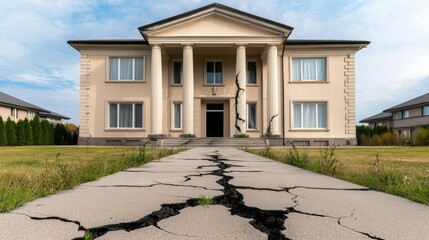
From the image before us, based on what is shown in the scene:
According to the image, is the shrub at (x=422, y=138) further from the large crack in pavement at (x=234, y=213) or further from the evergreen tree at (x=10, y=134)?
the evergreen tree at (x=10, y=134)

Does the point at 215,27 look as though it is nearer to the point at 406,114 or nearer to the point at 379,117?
the point at 406,114

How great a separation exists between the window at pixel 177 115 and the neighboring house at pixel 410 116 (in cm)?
2423

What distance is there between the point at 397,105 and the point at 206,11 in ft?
106

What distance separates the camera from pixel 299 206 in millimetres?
2557

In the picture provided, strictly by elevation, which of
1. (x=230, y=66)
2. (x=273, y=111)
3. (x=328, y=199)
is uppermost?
(x=230, y=66)

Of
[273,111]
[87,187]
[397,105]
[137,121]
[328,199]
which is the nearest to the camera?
[328,199]

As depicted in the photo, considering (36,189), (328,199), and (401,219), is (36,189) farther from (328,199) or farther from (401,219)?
(401,219)

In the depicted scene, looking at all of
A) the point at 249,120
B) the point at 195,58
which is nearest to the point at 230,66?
the point at 195,58

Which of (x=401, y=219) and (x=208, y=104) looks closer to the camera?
(x=401, y=219)

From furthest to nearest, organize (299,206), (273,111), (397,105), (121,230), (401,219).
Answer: (397,105) < (273,111) < (299,206) < (401,219) < (121,230)

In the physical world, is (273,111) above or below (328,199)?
above

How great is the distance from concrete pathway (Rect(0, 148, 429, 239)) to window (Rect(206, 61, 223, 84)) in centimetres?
1897

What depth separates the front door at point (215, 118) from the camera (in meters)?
22.5

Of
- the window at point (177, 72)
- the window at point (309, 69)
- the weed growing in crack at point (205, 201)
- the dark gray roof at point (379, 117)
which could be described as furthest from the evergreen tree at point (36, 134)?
the dark gray roof at point (379, 117)
